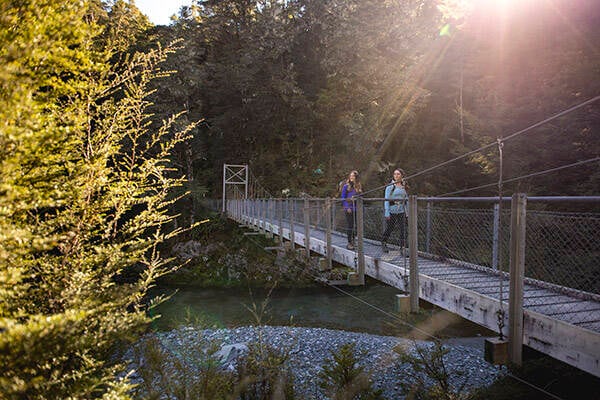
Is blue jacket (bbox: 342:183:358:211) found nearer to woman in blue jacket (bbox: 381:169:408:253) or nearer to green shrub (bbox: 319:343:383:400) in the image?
woman in blue jacket (bbox: 381:169:408:253)

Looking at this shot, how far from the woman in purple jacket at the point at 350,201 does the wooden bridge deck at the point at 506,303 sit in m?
0.68

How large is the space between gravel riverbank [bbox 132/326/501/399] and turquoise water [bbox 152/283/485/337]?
1.24ft

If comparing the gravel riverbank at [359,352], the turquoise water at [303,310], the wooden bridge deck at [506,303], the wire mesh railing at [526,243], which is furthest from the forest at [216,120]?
the gravel riverbank at [359,352]

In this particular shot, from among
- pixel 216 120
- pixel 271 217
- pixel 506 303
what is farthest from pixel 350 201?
pixel 216 120

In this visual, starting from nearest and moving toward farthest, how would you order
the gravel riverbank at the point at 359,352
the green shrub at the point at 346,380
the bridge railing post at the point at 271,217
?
the green shrub at the point at 346,380 < the gravel riverbank at the point at 359,352 < the bridge railing post at the point at 271,217

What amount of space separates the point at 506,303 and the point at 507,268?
1.24 meters

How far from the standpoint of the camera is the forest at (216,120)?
4.83 feet

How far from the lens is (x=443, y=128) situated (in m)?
16.3

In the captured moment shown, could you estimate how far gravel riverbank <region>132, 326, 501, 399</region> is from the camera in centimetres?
605

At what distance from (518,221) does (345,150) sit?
577 inches

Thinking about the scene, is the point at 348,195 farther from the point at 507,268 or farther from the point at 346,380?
the point at 507,268

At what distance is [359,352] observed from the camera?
6.86 m

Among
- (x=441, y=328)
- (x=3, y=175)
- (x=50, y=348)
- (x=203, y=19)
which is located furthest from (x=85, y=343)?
(x=203, y=19)

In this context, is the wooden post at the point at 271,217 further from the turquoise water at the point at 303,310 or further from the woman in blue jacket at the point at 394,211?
the woman in blue jacket at the point at 394,211
